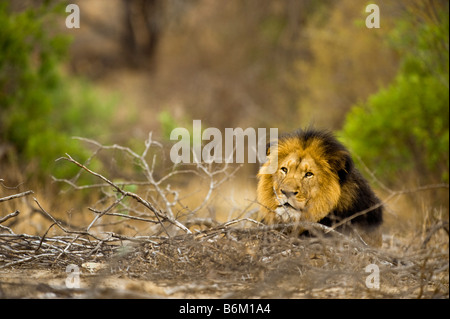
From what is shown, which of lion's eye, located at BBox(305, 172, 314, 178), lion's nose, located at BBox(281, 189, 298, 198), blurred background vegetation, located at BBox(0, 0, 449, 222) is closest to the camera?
lion's nose, located at BBox(281, 189, 298, 198)

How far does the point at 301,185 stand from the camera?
4867mm

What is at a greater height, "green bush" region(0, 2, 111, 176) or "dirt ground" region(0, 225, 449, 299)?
"green bush" region(0, 2, 111, 176)

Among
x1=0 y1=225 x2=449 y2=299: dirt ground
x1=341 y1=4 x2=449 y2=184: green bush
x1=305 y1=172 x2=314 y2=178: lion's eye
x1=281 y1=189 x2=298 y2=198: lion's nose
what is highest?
x1=341 y1=4 x2=449 y2=184: green bush

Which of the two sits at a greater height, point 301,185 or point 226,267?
point 301,185

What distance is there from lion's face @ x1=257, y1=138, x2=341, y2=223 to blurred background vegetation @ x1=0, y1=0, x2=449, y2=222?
424cm

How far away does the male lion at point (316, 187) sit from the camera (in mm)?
4863

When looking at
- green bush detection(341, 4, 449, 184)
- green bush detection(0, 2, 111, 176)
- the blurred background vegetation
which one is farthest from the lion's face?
A: green bush detection(0, 2, 111, 176)

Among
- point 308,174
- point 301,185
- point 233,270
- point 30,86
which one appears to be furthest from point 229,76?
point 233,270

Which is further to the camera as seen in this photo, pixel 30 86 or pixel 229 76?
pixel 229 76

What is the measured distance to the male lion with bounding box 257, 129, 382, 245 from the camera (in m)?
4.86

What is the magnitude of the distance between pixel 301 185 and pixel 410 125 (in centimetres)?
572

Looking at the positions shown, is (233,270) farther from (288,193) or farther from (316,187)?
(316,187)

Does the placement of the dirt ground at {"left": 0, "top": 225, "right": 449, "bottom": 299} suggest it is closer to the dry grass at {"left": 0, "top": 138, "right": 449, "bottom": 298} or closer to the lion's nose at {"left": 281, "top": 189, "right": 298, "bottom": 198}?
the dry grass at {"left": 0, "top": 138, "right": 449, "bottom": 298}

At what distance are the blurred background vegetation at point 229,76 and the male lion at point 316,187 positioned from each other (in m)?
4.01
